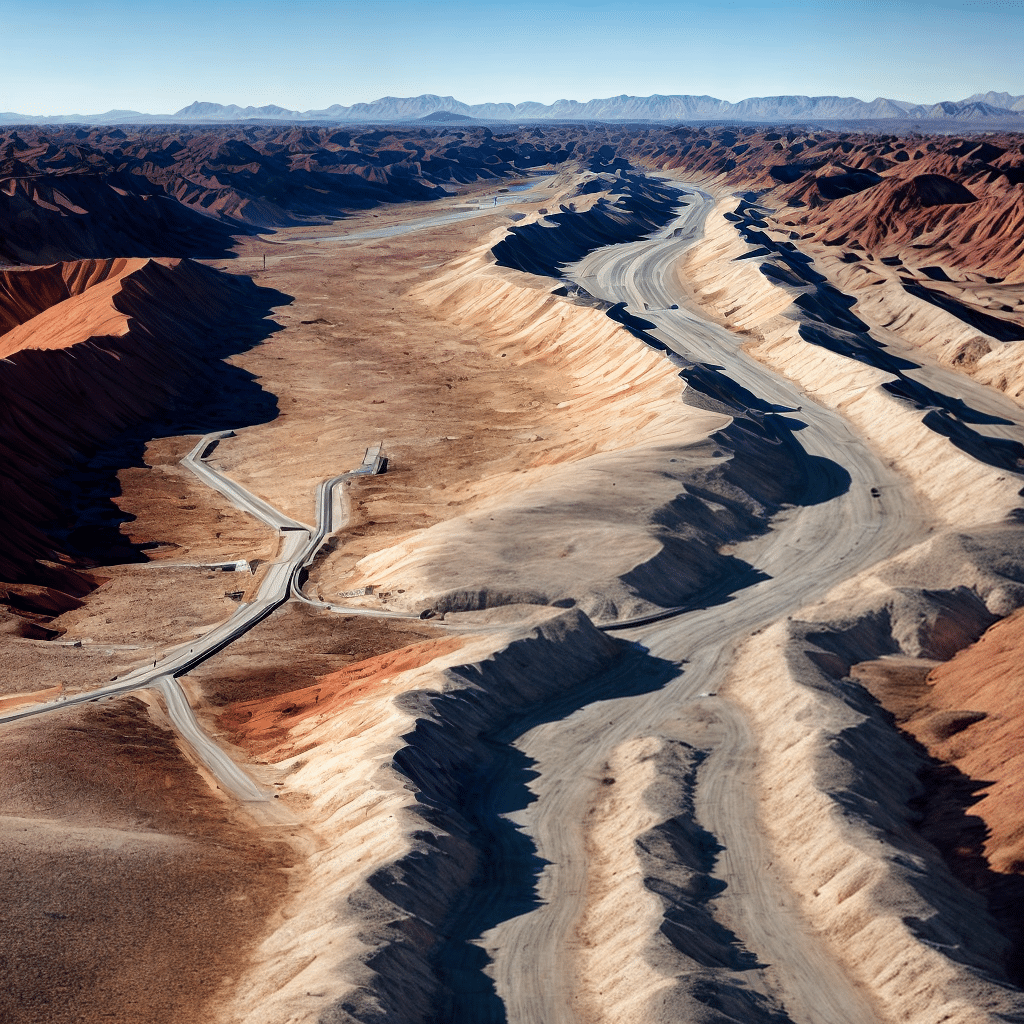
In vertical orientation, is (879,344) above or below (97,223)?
below

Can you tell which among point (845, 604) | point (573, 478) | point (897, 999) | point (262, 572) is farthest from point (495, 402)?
point (897, 999)

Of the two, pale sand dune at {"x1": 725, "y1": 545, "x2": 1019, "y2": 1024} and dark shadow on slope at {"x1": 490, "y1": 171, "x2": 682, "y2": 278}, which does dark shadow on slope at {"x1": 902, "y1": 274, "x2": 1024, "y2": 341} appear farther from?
pale sand dune at {"x1": 725, "y1": 545, "x2": 1019, "y2": 1024}

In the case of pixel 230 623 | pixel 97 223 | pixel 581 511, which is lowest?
pixel 230 623

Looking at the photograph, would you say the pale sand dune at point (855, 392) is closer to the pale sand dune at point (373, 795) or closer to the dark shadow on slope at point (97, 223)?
the pale sand dune at point (373, 795)

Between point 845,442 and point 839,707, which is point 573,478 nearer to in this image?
point 845,442

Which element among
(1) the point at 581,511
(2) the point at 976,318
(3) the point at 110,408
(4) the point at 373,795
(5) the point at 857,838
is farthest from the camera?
(2) the point at 976,318

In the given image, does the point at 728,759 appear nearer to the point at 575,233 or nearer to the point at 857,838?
the point at 857,838

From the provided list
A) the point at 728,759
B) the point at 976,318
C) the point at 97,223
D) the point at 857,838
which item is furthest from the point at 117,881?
the point at 97,223

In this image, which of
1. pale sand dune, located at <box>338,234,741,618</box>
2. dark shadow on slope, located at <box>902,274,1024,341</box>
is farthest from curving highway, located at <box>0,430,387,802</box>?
dark shadow on slope, located at <box>902,274,1024,341</box>

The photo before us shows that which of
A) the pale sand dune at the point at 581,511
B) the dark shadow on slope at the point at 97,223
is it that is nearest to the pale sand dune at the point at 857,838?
the pale sand dune at the point at 581,511
